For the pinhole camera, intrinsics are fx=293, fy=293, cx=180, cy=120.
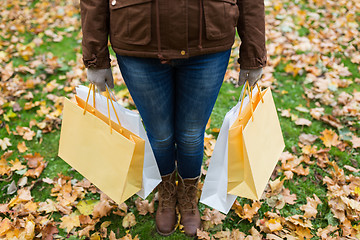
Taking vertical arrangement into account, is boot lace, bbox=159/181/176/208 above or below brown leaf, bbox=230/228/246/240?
above

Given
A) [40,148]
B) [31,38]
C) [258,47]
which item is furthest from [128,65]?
[31,38]

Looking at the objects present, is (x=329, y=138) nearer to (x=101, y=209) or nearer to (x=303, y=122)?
(x=303, y=122)

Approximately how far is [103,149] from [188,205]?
77 centimetres

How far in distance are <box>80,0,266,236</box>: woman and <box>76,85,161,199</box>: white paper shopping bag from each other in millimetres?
71

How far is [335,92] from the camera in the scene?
9.87 feet

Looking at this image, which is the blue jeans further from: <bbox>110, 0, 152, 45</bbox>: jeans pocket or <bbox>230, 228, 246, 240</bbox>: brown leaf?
<bbox>230, 228, 246, 240</bbox>: brown leaf

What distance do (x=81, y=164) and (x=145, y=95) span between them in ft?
1.84

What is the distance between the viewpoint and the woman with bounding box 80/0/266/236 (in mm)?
1162

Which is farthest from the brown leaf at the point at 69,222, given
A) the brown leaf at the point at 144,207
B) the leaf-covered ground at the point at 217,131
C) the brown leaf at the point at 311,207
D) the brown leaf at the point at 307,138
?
the brown leaf at the point at 307,138

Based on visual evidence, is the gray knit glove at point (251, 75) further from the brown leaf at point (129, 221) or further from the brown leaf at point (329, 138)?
the brown leaf at point (329, 138)

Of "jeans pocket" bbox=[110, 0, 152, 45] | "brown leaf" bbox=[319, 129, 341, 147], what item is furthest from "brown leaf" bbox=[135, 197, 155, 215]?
"brown leaf" bbox=[319, 129, 341, 147]

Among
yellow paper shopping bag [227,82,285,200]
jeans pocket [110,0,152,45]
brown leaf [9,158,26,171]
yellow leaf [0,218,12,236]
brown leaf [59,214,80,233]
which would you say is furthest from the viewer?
brown leaf [9,158,26,171]

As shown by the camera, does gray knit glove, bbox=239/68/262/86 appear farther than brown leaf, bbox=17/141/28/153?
No

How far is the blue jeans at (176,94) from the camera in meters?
1.31
